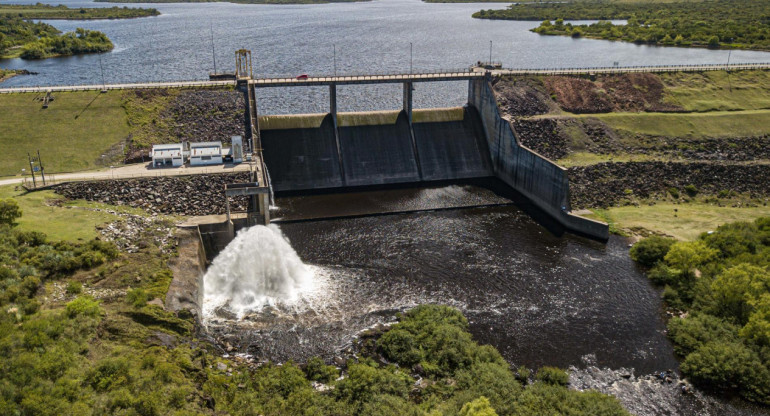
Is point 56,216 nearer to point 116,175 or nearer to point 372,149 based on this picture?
point 116,175

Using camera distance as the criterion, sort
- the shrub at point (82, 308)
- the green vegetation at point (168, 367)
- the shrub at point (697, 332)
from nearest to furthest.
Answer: the green vegetation at point (168, 367)
the shrub at point (82, 308)
the shrub at point (697, 332)

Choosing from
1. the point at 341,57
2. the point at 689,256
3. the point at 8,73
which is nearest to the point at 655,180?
the point at 689,256

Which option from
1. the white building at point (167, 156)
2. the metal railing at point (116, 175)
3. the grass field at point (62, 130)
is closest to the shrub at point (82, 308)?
the metal railing at point (116, 175)

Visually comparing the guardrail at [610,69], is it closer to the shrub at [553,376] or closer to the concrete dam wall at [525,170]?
the concrete dam wall at [525,170]

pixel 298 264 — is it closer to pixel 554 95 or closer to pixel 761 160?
pixel 554 95

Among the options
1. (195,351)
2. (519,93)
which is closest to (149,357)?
(195,351)

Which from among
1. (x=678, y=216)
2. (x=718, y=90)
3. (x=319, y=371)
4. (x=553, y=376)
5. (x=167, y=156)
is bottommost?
(x=553, y=376)
